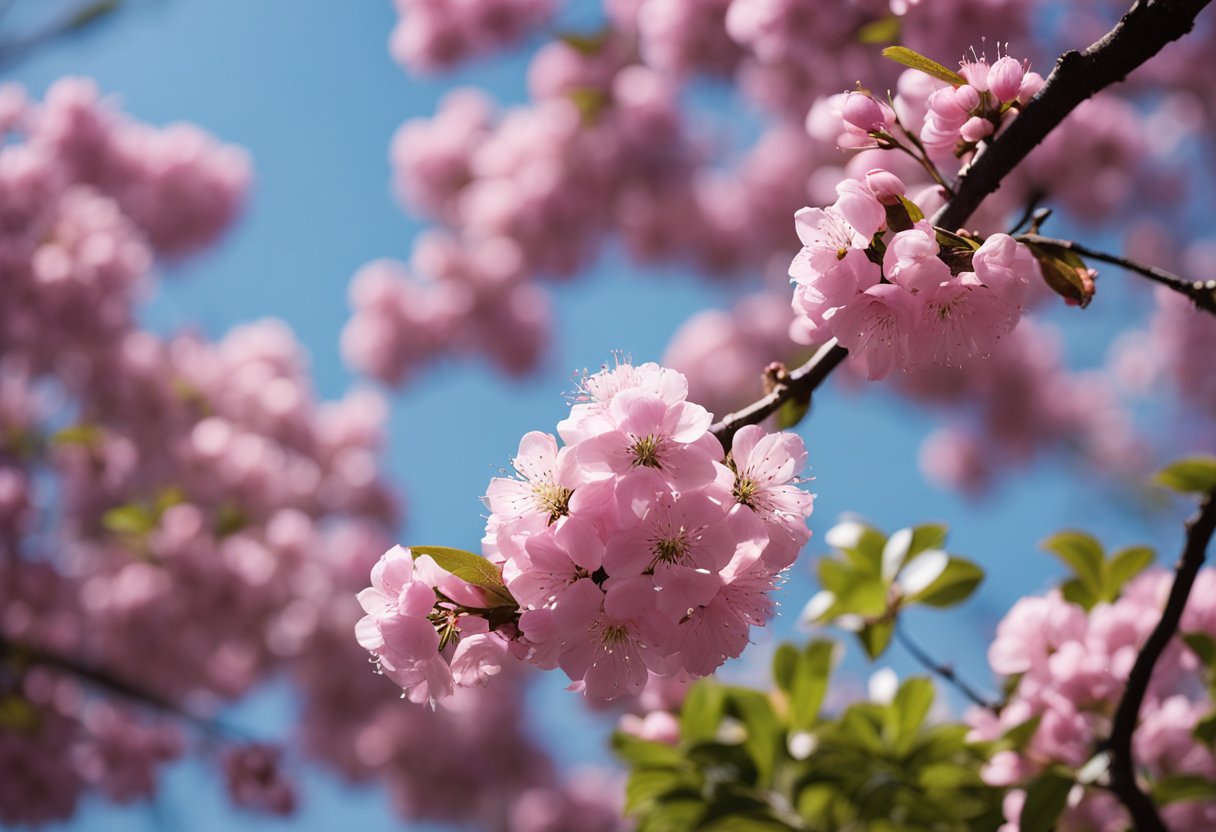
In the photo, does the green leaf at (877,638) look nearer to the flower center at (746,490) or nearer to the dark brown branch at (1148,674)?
the dark brown branch at (1148,674)

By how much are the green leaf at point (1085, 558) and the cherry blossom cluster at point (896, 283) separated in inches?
23.4

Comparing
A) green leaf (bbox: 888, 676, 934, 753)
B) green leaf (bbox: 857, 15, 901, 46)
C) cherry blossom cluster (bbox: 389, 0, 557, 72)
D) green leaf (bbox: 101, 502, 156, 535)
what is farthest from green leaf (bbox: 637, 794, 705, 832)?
cherry blossom cluster (bbox: 389, 0, 557, 72)

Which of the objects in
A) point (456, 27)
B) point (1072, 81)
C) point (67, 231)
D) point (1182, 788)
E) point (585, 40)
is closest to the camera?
point (1072, 81)

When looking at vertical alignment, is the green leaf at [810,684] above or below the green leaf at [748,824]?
above

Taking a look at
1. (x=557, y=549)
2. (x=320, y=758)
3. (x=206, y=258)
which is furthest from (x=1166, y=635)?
(x=206, y=258)

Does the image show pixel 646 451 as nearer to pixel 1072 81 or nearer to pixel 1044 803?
pixel 1072 81

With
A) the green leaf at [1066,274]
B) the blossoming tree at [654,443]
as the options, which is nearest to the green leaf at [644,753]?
the blossoming tree at [654,443]

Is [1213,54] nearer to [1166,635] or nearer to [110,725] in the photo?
[1166,635]

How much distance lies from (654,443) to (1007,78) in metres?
0.43

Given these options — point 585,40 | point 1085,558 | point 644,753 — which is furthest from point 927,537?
point 585,40

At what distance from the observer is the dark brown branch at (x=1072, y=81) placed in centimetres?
79

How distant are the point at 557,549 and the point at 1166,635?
2.09ft

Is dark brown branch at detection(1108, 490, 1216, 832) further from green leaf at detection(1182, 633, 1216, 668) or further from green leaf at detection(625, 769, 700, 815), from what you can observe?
green leaf at detection(625, 769, 700, 815)

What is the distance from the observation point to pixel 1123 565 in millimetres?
1285
